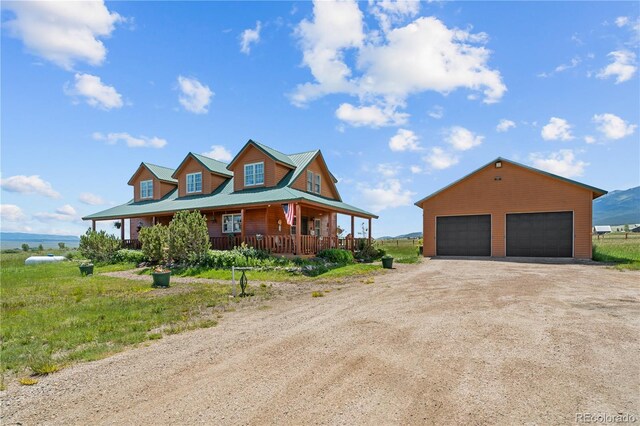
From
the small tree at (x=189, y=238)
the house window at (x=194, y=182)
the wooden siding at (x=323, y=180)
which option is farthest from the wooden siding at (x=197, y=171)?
the small tree at (x=189, y=238)

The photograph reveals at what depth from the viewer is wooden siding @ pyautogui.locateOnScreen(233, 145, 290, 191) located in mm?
22078

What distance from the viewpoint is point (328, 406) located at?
3.61 meters

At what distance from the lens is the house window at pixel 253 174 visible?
22625mm

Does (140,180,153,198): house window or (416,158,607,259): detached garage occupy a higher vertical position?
(140,180,153,198): house window

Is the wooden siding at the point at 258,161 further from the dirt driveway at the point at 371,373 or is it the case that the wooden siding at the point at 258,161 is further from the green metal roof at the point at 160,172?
the dirt driveway at the point at 371,373

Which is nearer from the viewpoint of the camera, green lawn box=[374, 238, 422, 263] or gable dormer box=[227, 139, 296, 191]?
green lawn box=[374, 238, 422, 263]

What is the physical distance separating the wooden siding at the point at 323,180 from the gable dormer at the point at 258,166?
3.89 ft

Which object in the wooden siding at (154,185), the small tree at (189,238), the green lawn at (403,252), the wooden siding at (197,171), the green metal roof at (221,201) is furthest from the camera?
the wooden siding at (154,185)

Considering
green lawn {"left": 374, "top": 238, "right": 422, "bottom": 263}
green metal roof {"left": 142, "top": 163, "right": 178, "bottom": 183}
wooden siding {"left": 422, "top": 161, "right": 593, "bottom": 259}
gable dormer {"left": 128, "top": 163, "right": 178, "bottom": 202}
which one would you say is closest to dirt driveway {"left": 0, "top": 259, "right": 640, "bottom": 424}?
green lawn {"left": 374, "top": 238, "right": 422, "bottom": 263}

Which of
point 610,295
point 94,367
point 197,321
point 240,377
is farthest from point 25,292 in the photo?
point 610,295

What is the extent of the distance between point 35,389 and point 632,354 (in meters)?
7.92

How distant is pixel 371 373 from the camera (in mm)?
4375

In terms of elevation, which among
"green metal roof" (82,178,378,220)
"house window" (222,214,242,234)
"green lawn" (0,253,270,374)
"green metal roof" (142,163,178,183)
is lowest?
"green lawn" (0,253,270,374)

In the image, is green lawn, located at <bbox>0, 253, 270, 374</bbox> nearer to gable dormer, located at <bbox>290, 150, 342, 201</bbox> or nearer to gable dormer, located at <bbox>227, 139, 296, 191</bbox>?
gable dormer, located at <bbox>227, 139, 296, 191</bbox>
